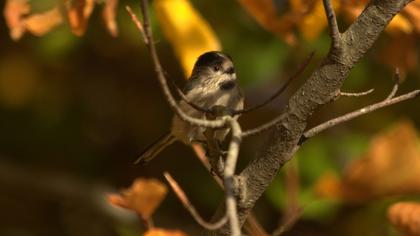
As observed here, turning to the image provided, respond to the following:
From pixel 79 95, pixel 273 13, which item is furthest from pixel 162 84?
pixel 79 95

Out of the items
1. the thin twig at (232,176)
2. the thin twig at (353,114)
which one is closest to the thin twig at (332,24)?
the thin twig at (353,114)

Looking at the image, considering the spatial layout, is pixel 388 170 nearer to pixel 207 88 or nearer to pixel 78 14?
pixel 207 88

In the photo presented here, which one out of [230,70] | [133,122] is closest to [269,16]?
[230,70]

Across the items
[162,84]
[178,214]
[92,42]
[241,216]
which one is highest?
[162,84]

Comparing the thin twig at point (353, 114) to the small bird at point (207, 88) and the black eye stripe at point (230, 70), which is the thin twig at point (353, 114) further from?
the black eye stripe at point (230, 70)

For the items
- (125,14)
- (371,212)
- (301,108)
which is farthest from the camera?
(125,14)

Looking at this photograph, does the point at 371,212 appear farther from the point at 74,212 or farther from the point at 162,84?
the point at 162,84

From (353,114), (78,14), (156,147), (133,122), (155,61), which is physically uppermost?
(155,61)
